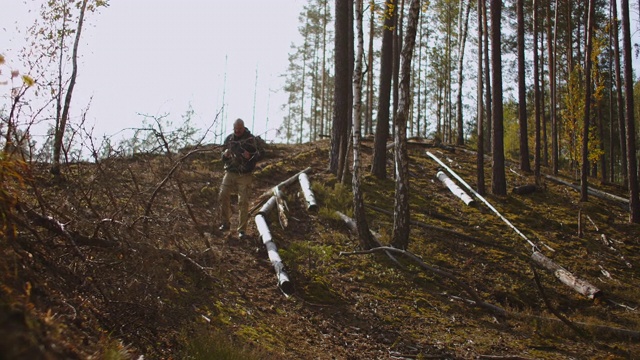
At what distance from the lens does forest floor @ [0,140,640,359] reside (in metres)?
3.70

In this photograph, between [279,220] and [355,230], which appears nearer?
[355,230]

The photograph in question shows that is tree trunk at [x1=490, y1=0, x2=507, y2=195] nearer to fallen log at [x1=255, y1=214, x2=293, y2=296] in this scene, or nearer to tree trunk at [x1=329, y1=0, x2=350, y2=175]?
tree trunk at [x1=329, y1=0, x2=350, y2=175]

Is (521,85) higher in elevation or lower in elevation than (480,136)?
higher

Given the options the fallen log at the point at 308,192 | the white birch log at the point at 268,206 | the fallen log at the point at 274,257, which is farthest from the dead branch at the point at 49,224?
the fallen log at the point at 308,192

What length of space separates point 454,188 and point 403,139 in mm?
5777

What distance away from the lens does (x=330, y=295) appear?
290 inches

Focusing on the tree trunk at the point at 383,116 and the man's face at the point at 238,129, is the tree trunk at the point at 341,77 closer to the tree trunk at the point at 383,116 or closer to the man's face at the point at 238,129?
the tree trunk at the point at 383,116

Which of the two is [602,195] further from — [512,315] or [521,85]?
[512,315]

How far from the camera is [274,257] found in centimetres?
776

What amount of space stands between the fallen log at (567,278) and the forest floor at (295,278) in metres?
0.13

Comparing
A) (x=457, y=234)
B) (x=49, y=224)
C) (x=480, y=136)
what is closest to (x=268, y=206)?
(x=457, y=234)

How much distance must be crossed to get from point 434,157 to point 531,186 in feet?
12.1

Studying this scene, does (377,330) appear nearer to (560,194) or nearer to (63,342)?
(63,342)

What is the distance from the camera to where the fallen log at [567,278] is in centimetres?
869
